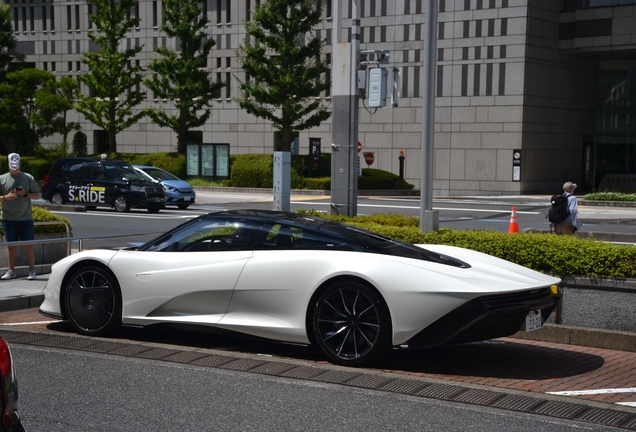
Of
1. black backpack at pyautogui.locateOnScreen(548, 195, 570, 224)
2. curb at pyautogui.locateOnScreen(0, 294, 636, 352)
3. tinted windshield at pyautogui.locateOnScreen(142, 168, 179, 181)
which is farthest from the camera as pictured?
tinted windshield at pyautogui.locateOnScreen(142, 168, 179, 181)

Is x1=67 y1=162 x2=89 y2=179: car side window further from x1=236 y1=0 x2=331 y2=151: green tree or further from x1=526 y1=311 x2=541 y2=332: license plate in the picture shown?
x1=526 y1=311 x2=541 y2=332: license plate

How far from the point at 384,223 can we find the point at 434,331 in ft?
17.6

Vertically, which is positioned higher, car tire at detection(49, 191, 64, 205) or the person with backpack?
the person with backpack

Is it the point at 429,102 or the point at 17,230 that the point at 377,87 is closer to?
the point at 429,102

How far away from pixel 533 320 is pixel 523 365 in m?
0.58

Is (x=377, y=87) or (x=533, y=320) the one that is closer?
(x=533, y=320)

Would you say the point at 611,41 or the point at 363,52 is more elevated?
the point at 611,41

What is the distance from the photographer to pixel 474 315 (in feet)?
22.5

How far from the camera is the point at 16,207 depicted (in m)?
11.8

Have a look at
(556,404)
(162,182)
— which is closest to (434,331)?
(556,404)

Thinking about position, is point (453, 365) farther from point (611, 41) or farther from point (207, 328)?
point (611, 41)

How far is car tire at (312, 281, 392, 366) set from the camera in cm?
704

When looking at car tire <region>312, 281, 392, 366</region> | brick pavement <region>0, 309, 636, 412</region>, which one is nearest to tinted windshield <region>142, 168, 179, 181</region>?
brick pavement <region>0, 309, 636, 412</region>

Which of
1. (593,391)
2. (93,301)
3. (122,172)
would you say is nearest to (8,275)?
(93,301)
